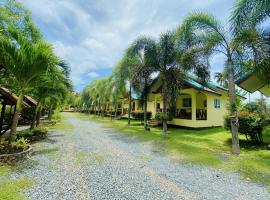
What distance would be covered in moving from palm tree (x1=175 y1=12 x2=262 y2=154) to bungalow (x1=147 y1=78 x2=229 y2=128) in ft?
18.4

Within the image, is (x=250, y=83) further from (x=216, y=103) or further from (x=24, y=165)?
(x=24, y=165)

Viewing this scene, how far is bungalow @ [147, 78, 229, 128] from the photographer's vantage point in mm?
14977

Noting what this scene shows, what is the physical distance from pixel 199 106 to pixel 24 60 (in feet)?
54.1

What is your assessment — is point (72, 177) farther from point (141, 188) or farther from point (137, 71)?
point (137, 71)

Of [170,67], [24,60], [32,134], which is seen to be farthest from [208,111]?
[24,60]

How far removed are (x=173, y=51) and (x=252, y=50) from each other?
6.21 meters

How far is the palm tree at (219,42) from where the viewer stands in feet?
25.1

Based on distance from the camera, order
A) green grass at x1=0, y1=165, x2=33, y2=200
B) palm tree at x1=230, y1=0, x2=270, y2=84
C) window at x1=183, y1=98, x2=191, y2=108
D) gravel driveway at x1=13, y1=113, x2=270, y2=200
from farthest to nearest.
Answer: window at x1=183, y1=98, x2=191, y2=108 → palm tree at x1=230, y1=0, x2=270, y2=84 → gravel driveway at x1=13, y1=113, x2=270, y2=200 → green grass at x1=0, y1=165, x2=33, y2=200

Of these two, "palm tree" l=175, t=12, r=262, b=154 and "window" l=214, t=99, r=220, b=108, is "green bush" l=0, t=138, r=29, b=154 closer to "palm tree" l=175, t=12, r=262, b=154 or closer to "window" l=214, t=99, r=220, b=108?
"palm tree" l=175, t=12, r=262, b=154

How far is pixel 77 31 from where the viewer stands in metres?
13.5

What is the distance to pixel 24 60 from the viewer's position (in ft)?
20.0

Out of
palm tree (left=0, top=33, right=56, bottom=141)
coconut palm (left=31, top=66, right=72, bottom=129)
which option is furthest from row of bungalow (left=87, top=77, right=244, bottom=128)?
palm tree (left=0, top=33, right=56, bottom=141)

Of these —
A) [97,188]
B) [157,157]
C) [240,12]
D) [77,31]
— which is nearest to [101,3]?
[77,31]

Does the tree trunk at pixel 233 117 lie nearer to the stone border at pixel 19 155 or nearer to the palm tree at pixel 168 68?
the palm tree at pixel 168 68
